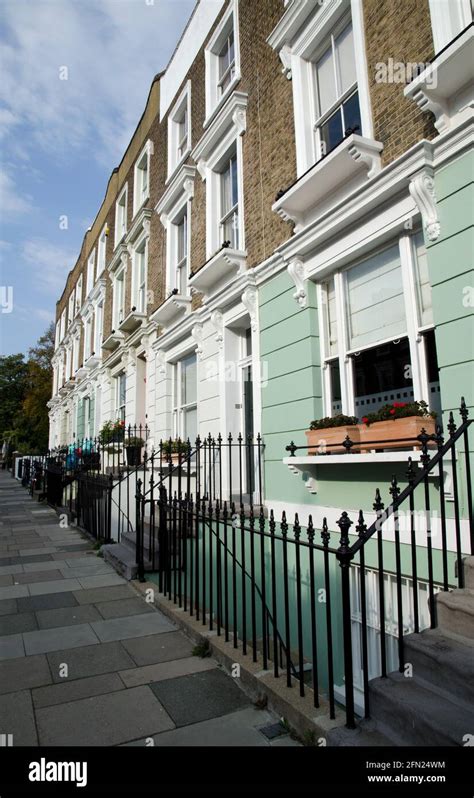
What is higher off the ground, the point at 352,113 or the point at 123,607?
the point at 352,113

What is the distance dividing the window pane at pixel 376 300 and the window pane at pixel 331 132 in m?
1.85

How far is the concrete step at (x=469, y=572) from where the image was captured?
3346mm

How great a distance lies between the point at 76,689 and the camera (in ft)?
11.5

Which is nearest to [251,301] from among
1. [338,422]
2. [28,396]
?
[338,422]

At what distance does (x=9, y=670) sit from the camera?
150 inches

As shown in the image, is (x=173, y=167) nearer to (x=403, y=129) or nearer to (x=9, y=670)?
(x=403, y=129)

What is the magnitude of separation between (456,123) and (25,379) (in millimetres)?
55362

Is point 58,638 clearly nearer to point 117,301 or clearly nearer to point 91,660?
point 91,660

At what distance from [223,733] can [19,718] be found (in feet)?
4.33

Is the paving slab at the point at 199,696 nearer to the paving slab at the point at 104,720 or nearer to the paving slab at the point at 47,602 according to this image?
the paving slab at the point at 104,720

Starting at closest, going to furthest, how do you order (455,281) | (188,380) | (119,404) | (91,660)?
1. (91,660)
2. (455,281)
3. (188,380)
4. (119,404)

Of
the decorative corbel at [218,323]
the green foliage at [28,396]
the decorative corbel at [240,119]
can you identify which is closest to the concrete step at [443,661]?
the decorative corbel at [218,323]

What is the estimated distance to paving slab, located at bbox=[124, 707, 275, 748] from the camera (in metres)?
2.78
